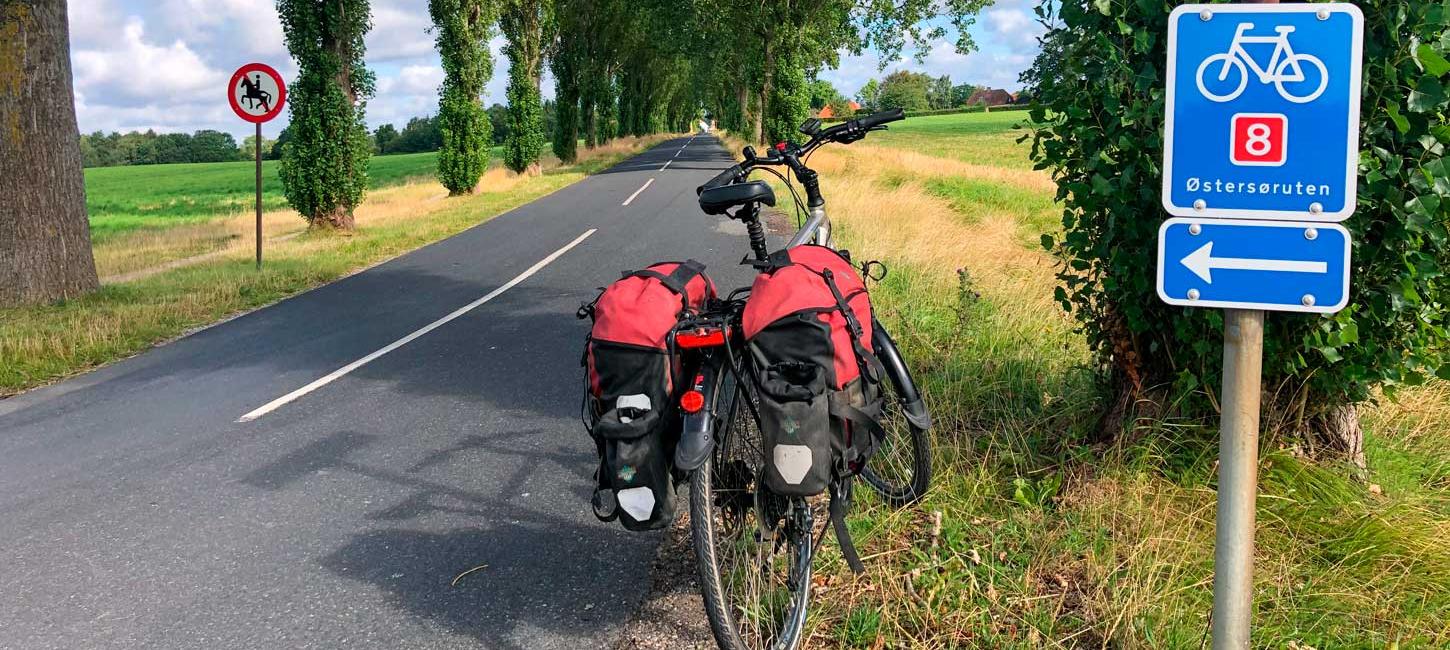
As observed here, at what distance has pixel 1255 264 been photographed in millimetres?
2045

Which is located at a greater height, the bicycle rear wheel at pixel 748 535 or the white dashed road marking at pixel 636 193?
the white dashed road marking at pixel 636 193

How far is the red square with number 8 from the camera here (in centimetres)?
200

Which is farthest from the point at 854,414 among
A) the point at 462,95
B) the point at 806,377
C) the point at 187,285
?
the point at 462,95

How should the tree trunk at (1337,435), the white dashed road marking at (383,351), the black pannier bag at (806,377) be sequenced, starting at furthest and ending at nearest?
the white dashed road marking at (383,351) → the tree trunk at (1337,435) → the black pannier bag at (806,377)

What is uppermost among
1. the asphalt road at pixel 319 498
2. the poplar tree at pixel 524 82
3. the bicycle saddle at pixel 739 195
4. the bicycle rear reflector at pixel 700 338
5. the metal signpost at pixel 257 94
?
the poplar tree at pixel 524 82

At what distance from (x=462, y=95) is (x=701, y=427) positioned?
26.0 m

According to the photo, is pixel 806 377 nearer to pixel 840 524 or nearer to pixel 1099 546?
pixel 840 524

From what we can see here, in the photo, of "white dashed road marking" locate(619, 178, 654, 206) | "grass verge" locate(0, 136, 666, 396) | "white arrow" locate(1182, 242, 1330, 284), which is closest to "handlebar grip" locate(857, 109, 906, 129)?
"white arrow" locate(1182, 242, 1330, 284)

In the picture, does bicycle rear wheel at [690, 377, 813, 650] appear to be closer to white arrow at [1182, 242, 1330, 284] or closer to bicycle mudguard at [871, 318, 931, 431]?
bicycle mudguard at [871, 318, 931, 431]

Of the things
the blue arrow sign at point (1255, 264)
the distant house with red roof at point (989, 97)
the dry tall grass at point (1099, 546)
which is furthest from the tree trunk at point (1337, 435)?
the distant house with red roof at point (989, 97)

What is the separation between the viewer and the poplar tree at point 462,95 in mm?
26156

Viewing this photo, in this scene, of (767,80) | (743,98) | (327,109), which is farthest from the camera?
(743,98)

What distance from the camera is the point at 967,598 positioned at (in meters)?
2.99

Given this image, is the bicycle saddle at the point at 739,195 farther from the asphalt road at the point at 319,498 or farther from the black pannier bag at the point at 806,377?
the asphalt road at the point at 319,498
